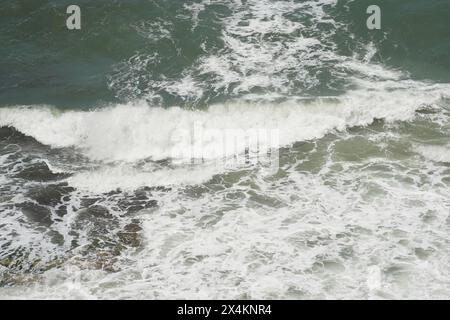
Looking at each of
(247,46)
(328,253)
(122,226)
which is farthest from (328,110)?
(122,226)

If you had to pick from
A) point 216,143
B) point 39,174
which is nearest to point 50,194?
point 39,174

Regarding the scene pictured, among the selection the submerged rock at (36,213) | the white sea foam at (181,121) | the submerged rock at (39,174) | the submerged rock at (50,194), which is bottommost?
the submerged rock at (36,213)

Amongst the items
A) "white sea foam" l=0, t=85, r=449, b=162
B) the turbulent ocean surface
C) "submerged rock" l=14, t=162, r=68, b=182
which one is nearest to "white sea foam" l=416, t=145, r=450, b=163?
the turbulent ocean surface
